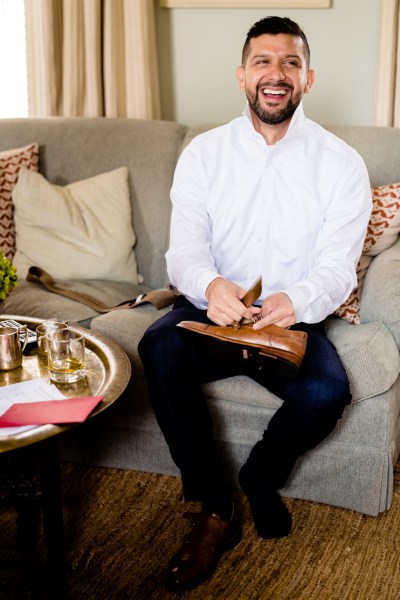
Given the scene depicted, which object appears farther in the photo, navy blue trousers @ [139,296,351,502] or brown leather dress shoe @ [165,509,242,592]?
navy blue trousers @ [139,296,351,502]

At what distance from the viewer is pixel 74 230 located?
2602mm

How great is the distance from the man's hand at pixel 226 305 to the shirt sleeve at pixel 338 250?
137mm

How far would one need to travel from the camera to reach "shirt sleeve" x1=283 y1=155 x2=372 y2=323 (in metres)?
1.97

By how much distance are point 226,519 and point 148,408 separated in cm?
42

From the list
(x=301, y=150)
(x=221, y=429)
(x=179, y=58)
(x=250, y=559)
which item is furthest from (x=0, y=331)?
(x=179, y=58)

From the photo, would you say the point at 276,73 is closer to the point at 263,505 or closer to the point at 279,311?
the point at 279,311

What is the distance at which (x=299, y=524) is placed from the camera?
1.97 metres

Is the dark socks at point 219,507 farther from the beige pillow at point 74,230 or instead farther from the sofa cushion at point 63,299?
the beige pillow at point 74,230

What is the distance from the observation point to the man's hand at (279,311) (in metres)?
1.89

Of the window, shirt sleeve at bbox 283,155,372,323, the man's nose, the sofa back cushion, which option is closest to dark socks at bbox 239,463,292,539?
shirt sleeve at bbox 283,155,372,323

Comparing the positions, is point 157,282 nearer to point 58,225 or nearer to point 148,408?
point 58,225

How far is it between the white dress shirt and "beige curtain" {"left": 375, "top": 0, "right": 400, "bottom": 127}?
82 cm

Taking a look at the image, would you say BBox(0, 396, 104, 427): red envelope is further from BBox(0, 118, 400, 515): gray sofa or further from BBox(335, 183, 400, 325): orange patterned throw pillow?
BBox(335, 183, 400, 325): orange patterned throw pillow

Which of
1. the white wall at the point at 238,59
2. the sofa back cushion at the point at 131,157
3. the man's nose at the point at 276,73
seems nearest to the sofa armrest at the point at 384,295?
the man's nose at the point at 276,73
